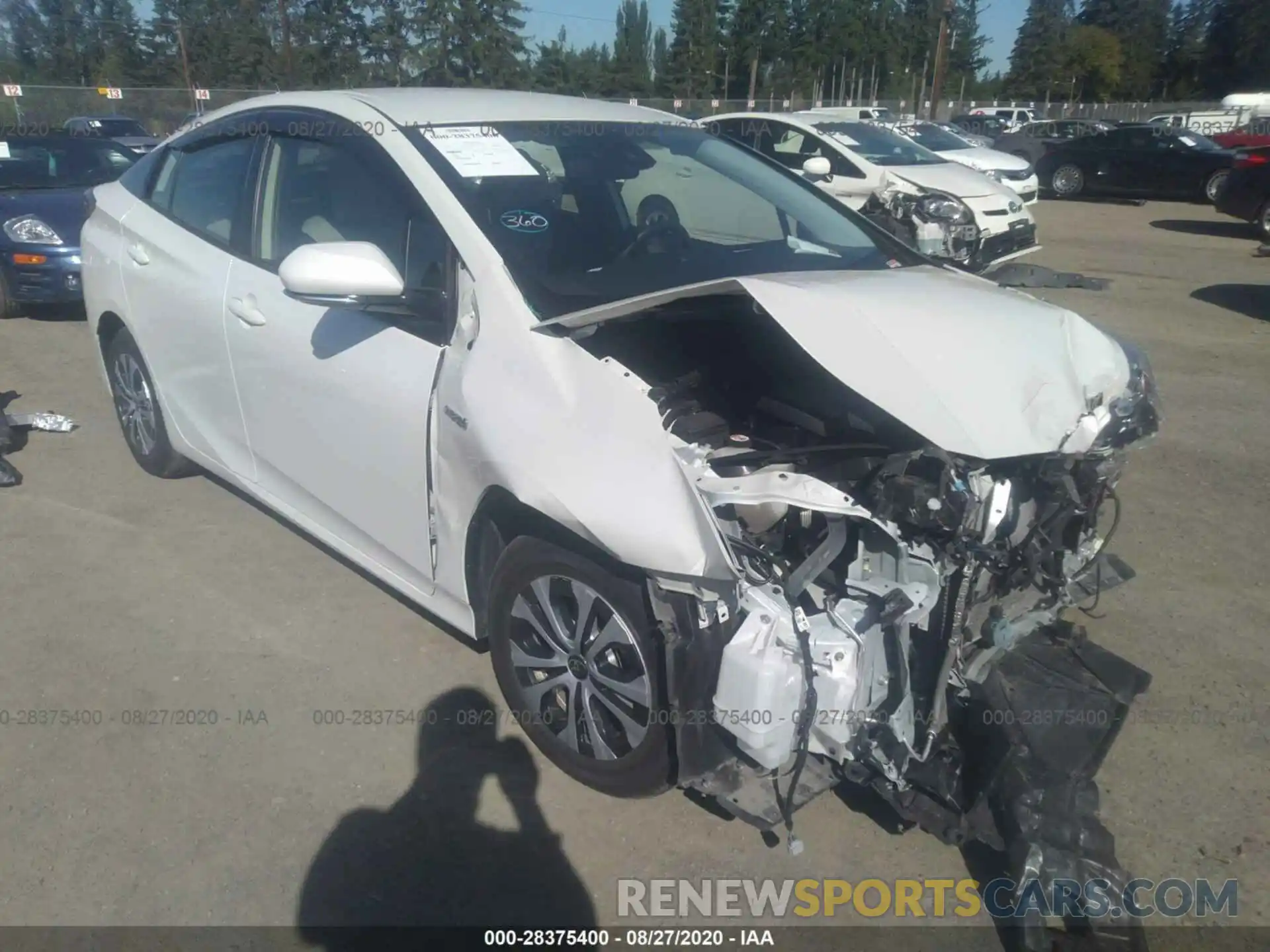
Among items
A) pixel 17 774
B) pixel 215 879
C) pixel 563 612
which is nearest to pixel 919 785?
pixel 563 612

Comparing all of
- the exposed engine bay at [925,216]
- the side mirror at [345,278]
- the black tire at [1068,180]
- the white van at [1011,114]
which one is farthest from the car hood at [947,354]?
the white van at [1011,114]

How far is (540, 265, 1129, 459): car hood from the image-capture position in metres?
2.39

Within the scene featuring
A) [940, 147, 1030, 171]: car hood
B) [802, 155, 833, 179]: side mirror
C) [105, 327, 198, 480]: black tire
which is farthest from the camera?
[940, 147, 1030, 171]: car hood

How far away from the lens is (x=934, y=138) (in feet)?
57.6

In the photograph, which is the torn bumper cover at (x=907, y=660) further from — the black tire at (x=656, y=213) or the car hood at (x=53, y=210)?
the car hood at (x=53, y=210)

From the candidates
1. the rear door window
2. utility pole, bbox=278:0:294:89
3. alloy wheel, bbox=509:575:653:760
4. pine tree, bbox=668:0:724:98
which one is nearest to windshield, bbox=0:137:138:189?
the rear door window

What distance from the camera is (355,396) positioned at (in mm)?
3176

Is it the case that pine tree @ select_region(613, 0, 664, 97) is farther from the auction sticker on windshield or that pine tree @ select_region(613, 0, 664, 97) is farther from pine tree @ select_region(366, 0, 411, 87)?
the auction sticker on windshield

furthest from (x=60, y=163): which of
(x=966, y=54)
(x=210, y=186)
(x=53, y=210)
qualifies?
(x=966, y=54)

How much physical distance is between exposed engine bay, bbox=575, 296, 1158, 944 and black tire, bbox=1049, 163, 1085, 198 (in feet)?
67.4

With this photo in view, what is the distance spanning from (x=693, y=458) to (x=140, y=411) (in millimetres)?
3564

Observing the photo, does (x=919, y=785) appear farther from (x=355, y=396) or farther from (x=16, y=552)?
(x=16, y=552)

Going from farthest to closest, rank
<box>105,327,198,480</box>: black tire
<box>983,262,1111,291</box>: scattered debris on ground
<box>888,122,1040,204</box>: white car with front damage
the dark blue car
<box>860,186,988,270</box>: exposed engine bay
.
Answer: <box>888,122,1040,204</box>: white car with front damage → <box>860,186,988,270</box>: exposed engine bay → the dark blue car → <box>105,327,198,480</box>: black tire → <box>983,262,1111,291</box>: scattered debris on ground

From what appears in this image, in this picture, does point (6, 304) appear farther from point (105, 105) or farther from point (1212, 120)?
point (1212, 120)
